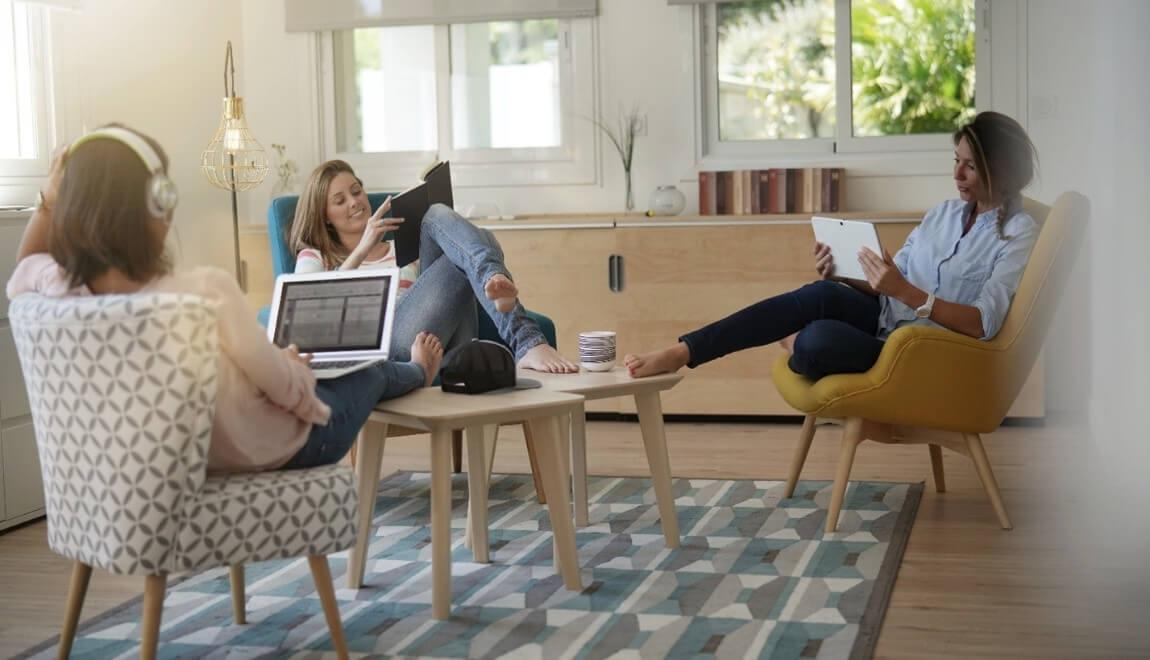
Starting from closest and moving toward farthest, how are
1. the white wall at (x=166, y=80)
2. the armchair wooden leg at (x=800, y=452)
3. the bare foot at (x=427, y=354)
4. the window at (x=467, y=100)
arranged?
1. the bare foot at (x=427, y=354)
2. the armchair wooden leg at (x=800, y=452)
3. the white wall at (x=166, y=80)
4. the window at (x=467, y=100)

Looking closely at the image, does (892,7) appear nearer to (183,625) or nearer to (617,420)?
(617,420)

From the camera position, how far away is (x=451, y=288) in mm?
3314

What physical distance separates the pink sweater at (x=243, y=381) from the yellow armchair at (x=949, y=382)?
142cm

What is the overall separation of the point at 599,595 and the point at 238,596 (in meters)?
0.71

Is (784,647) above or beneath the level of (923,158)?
beneath

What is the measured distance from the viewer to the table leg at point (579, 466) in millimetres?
3078

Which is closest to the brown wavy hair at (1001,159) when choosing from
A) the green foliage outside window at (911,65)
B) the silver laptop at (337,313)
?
the silver laptop at (337,313)

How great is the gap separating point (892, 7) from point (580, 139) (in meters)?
1.33

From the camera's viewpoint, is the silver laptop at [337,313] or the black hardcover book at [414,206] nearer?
the silver laptop at [337,313]

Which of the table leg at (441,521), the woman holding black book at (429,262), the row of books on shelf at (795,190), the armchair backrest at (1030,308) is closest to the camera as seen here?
the table leg at (441,521)

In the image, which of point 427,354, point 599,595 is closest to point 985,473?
point 599,595

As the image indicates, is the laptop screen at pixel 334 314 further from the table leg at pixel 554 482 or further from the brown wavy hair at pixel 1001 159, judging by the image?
the brown wavy hair at pixel 1001 159

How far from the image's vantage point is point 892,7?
4930 millimetres

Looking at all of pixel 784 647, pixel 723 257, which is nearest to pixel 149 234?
pixel 784 647
